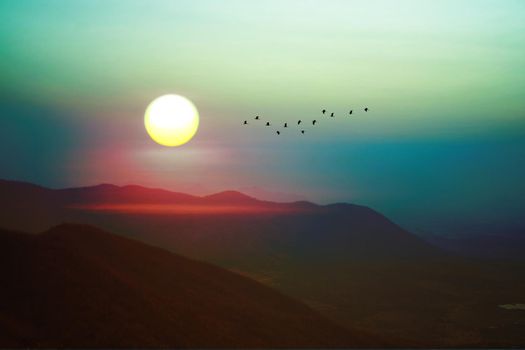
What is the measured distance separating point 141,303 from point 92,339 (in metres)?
9.19

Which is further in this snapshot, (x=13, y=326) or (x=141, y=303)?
(x=141, y=303)

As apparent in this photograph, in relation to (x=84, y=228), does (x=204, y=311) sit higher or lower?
A: lower

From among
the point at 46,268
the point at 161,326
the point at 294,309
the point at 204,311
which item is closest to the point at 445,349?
the point at 294,309

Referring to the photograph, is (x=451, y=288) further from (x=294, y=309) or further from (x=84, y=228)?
(x=84, y=228)

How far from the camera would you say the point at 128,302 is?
5562 cm

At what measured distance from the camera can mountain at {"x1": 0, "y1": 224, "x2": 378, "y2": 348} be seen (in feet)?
161

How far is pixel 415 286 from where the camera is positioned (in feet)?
511

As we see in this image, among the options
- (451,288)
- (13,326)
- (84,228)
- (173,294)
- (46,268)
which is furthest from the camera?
(451,288)

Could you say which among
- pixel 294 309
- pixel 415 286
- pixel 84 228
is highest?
pixel 84 228

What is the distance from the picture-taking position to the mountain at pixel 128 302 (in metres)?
49.0

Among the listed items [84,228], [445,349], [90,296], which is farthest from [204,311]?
[445,349]

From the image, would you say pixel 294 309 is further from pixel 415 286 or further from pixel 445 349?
pixel 415 286

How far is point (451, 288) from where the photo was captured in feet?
502

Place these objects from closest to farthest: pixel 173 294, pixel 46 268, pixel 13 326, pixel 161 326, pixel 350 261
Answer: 1. pixel 13 326
2. pixel 161 326
3. pixel 46 268
4. pixel 173 294
5. pixel 350 261
